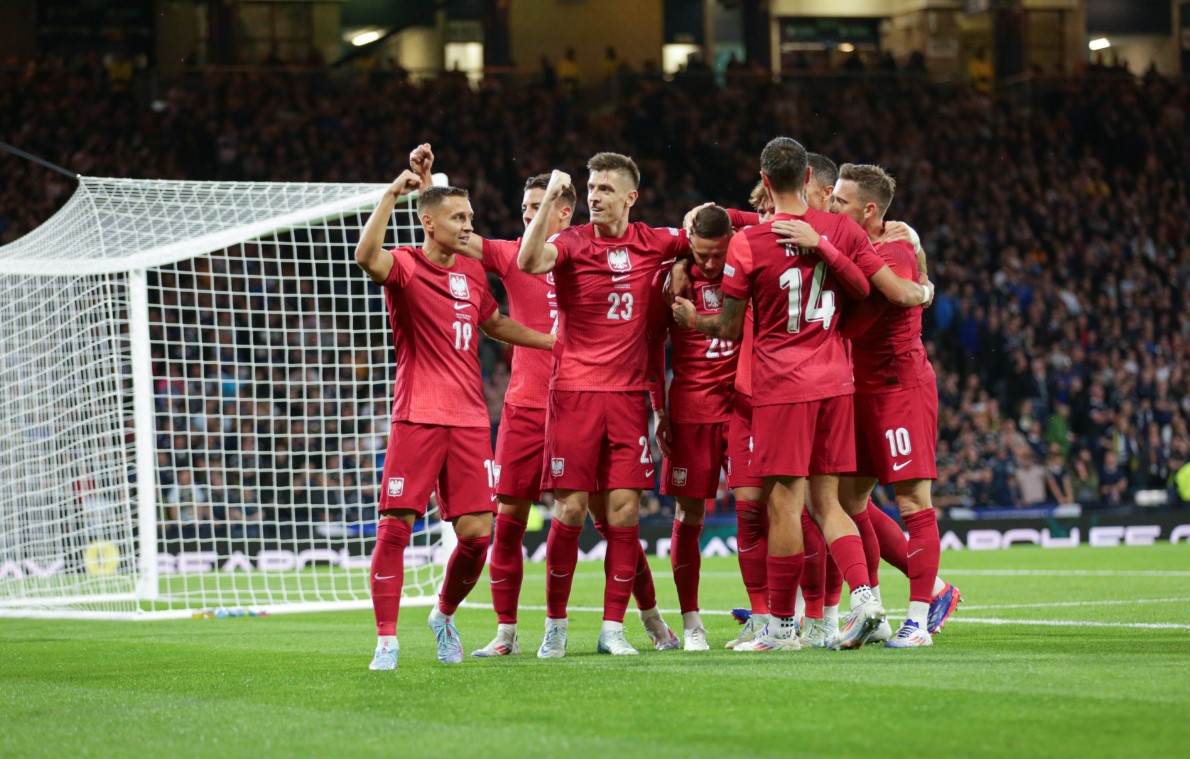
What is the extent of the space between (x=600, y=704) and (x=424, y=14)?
82.1 feet

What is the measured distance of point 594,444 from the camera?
691cm

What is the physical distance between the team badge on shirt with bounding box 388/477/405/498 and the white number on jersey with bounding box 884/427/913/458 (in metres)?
2.28

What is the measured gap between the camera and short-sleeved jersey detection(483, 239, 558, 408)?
731cm

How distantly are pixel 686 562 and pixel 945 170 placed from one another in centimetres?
2017

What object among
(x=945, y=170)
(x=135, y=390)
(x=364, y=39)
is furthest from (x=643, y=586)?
(x=364, y=39)

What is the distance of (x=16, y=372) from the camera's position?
40.0 ft

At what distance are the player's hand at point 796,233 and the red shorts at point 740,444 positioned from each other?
79 cm

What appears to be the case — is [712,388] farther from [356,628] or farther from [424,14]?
[424,14]

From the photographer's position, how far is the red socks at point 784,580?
6.55 m

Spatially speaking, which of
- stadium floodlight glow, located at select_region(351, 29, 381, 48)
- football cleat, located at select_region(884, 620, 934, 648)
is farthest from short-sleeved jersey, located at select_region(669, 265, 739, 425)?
stadium floodlight glow, located at select_region(351, 29, 381, 48)

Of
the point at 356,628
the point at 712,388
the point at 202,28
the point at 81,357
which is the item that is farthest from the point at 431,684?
the point at 202,28

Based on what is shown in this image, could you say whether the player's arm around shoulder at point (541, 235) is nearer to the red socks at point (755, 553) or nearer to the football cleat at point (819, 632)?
the red socks at point (755, 553)

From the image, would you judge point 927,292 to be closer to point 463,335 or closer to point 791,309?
point 791,309

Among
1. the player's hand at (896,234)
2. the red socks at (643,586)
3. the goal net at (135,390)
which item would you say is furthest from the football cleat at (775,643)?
the goal net at (135,390)
